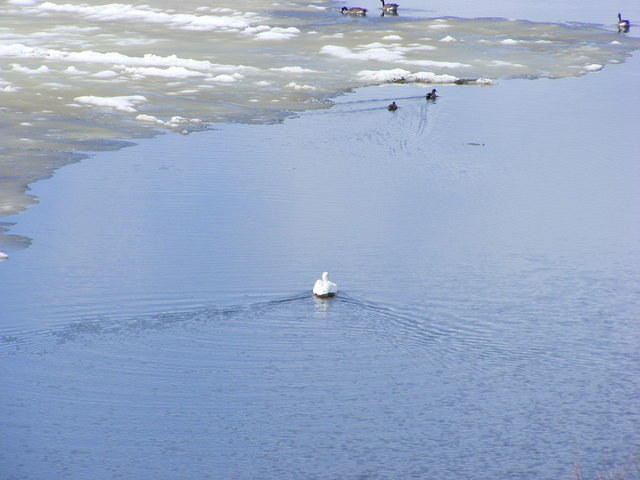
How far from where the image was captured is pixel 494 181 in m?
16.3

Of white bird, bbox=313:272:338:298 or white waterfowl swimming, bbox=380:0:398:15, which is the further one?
white waterfowl swimming, bbox=380:0:398:15

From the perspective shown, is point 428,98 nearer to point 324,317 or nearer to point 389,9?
point 324,317

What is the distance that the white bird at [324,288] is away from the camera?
36.8ft

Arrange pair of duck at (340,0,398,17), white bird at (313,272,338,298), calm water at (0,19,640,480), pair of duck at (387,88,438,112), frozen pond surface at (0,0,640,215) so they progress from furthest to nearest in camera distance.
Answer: pair of duck at (340,0,398,17) < pair of duck at (387,88,438,112) < frozen pond surface at (0,0,640,215) < white bird at (313,272,338,298) < calm water at (0,19,640,480)

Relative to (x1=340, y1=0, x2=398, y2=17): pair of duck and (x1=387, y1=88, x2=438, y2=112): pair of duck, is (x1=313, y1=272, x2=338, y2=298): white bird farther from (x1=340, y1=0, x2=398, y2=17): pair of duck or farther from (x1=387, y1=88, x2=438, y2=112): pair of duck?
(x1=340, y1=0, x2=398, y2=17): pair of duck

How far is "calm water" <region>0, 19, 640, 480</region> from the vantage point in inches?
344

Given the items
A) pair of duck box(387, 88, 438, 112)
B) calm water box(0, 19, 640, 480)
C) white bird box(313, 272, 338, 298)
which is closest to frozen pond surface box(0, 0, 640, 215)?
pair of duck box(387, 88, 438, 112)

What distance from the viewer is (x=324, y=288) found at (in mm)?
11219

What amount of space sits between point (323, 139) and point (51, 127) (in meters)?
4.98

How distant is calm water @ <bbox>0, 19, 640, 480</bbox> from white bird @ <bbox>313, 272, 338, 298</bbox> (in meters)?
0.18

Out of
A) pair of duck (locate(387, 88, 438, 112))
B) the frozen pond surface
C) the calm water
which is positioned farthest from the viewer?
pair of duck (locate(387, 88, 438, 112))

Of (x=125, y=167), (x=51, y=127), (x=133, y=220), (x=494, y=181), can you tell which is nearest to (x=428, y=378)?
(x=133, y=220)

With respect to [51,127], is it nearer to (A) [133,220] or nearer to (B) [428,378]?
(A) [133,220]

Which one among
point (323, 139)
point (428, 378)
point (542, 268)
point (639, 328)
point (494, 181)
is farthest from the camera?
point (323, 139)
